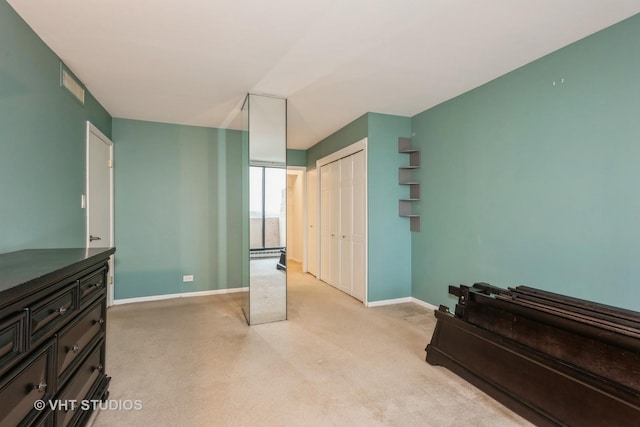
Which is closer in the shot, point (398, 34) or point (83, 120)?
point (398, 34)

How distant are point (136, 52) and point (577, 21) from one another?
3.31 metres

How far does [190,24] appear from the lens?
6.94 ft

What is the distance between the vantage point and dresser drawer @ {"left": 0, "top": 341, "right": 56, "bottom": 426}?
0.98 meters

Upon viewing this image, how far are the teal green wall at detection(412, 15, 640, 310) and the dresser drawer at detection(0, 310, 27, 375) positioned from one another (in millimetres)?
3291

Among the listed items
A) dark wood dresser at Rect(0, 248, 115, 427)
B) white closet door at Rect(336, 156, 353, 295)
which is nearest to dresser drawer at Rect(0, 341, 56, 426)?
dark wood dresser at Rect(0, 248, 115, 427)

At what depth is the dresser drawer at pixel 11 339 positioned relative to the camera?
3.11 ft

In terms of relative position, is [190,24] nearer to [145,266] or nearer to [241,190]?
[241,190]

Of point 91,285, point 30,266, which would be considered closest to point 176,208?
point 91,285

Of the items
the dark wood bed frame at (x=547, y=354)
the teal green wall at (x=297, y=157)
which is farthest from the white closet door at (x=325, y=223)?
the dark wood bed frame at (x=547, y=354)

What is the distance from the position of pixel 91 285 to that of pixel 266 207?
6.44ft

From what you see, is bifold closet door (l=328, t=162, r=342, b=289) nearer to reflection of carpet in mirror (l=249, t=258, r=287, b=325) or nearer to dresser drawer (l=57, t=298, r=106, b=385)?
reflection of carpet in mirror (l=249, t=258, r=287, b=325)

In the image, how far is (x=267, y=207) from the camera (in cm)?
347

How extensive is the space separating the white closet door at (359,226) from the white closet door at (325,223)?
83 centimetres

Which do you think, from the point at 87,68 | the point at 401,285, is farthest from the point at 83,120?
the point at 401,285
